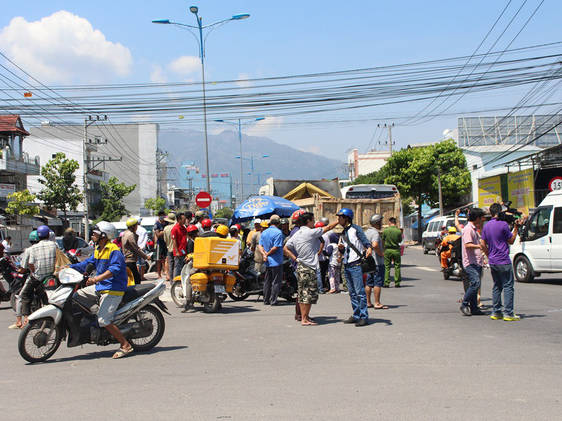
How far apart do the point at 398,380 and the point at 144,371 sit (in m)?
2.78

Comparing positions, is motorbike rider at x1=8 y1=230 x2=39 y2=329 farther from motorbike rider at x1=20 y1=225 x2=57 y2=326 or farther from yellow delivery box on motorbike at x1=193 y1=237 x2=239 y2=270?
yellow delivery box on motorbike at x1=193 y1=237 x2=239 y2=270

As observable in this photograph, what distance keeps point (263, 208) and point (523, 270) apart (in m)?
7.66

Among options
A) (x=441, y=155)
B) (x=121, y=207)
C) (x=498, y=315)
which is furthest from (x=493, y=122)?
(x=498, y=315)

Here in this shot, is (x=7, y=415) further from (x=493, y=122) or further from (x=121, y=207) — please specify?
(x=121, y=207)

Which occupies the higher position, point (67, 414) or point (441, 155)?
point (441, 155)

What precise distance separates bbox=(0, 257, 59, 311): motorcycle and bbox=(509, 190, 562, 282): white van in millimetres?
12269

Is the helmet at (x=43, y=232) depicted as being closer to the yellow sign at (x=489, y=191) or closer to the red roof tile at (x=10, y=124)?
the yellow sign at (x=489, y=191)

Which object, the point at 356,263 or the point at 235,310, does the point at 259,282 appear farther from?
the point at 356,263

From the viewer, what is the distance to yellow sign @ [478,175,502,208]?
125 feet

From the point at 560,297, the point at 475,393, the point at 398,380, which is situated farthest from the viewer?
the point at 560,297

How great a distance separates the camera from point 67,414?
5.04 meters

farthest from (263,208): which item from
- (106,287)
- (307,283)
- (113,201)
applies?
(113,201)

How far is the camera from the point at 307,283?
9.20 metres

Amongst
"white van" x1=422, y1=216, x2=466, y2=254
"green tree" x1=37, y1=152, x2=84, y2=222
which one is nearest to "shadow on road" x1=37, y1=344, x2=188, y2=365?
Answer: "white van" x1=422, y1=216, x2=466, y2=254
